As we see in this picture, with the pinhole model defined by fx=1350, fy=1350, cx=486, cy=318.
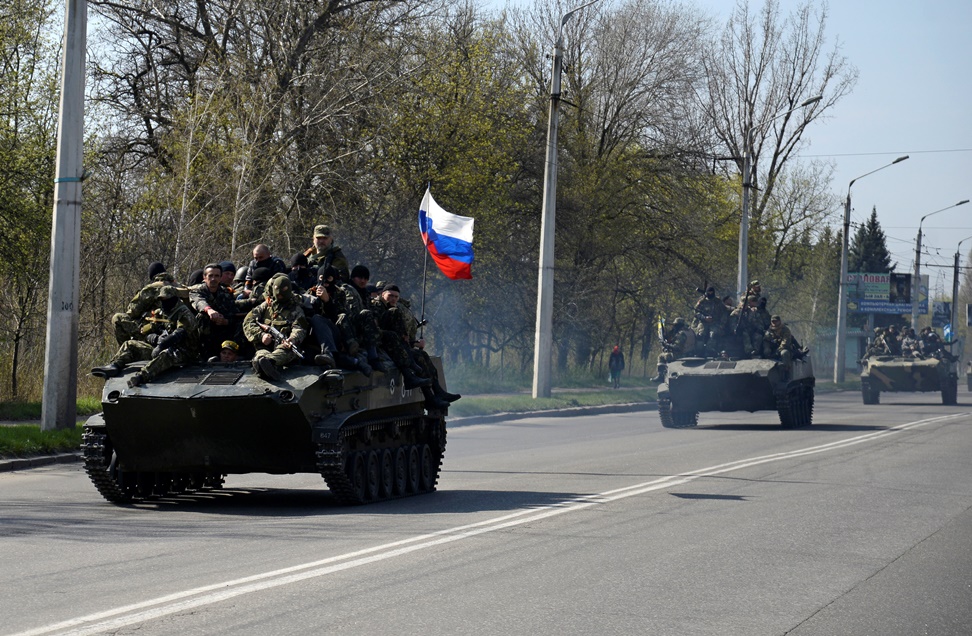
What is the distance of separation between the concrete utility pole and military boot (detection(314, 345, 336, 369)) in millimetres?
6064

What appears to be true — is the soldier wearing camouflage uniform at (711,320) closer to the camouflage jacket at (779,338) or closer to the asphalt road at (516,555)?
the camouflage jacket at (779,338)

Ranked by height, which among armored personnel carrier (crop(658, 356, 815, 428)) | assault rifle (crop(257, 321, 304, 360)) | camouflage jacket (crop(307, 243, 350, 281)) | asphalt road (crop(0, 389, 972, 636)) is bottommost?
asphalt road (crop(0, 389, 972, 636))

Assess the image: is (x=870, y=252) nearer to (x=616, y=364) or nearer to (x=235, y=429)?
(x=616, y=364)

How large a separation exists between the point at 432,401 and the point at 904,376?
95.3 feet

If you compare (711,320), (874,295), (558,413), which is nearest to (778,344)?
(711,320)

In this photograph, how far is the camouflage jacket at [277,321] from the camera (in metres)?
12.2

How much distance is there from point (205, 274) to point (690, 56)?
111ft

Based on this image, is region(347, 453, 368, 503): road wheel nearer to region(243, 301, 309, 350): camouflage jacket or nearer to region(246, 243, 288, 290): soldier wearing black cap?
region(243, 301, 309, 350): camouflage jacket

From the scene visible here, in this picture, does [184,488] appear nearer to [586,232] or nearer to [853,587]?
[853,587]

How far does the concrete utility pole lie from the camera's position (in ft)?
55.2

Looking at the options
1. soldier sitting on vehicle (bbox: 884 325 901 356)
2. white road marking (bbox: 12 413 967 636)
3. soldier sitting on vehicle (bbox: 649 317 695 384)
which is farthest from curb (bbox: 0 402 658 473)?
soldier sitting on vehicle (bbox: 884 325 901 356)

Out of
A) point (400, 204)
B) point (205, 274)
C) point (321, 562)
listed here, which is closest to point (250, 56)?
point (400, 204)

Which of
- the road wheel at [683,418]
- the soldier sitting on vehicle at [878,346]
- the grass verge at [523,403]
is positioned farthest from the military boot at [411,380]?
the soldier sitting on vehicle at [878,346]

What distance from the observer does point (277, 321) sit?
12.2 metres
